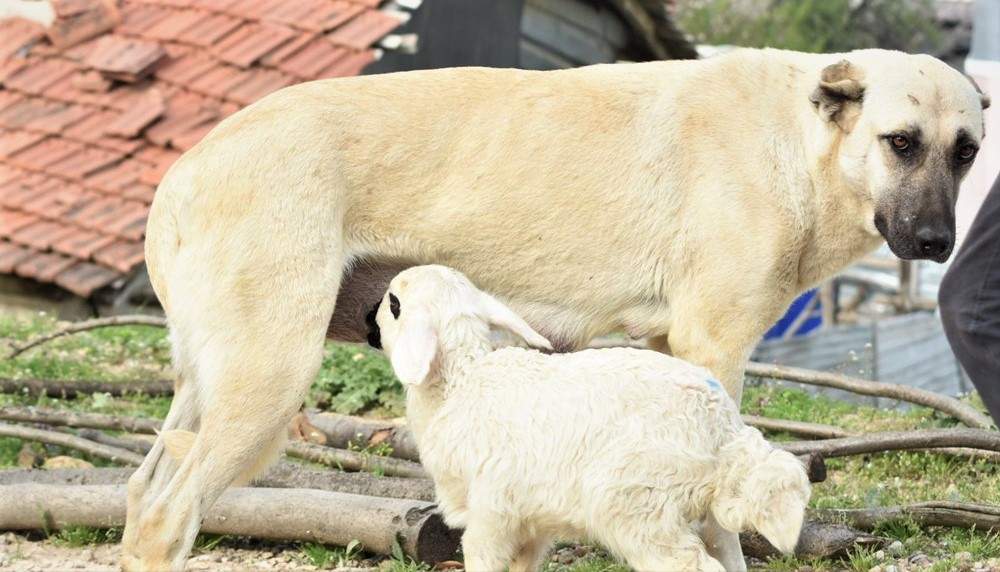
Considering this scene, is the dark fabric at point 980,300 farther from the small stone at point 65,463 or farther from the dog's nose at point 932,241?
the small stone at point 65,463

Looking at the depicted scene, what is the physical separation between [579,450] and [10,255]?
7.48 meters

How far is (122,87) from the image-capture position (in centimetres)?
1152

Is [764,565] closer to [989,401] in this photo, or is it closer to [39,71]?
[989,401]

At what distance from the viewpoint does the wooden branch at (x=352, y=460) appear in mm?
6074

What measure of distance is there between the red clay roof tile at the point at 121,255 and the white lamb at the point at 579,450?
5.91 m

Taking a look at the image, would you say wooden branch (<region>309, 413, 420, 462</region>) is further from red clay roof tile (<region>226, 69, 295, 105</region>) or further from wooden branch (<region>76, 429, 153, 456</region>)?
red clay roof tile (<region>226, 69, 295, 105</region>)

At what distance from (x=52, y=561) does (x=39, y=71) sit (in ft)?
24.5

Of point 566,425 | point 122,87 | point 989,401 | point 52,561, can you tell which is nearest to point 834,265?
point 989,401

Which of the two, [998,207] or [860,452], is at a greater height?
[998,207]

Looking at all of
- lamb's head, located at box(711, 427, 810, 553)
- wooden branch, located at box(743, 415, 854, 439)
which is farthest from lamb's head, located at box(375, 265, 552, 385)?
wooden branch, located at box(743, 415, 854, 439)

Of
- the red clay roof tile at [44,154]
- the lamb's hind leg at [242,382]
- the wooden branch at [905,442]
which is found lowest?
the red clay roof tile at [44,154]

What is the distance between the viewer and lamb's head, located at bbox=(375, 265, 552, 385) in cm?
440

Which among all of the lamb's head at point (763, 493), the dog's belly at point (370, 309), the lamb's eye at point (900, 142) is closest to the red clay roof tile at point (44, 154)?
the dog's belly at point (370, 309)

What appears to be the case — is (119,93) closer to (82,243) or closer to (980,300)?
(82,243)
